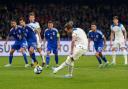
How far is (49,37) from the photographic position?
76.0 feet

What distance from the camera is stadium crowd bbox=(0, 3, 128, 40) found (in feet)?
132

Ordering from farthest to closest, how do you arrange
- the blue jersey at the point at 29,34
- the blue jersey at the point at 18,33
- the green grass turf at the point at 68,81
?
1. the blue jersey at the point at 18,33
2. the blue jersey at the point at 29,34
3. the green grass turf at the point at 68,81

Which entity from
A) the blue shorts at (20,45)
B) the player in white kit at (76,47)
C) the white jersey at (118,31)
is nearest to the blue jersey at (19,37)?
the blue shorts at (20,45)

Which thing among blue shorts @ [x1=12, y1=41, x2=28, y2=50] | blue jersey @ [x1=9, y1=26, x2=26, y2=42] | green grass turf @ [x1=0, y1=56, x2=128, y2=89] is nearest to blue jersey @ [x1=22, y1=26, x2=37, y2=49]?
blue jersey @ [x1=9, y1=26, x2=26, y2=42]

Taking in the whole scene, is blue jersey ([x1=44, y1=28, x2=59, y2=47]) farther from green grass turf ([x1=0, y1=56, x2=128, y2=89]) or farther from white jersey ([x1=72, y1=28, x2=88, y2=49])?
white jersey ([x1=72, y1=28, x2=88, y2=49])

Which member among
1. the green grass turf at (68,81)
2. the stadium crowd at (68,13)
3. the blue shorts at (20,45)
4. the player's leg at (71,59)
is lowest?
the green grass turf at (68,81)

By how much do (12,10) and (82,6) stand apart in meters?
6.29

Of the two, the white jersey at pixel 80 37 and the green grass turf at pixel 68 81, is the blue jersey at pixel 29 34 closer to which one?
the green grass turf at pixel 68 81

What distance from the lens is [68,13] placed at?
42.2 m

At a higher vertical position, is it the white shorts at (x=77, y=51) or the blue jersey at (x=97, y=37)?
the blue jersey at (x=97, y=37)

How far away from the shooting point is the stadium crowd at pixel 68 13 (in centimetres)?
4038

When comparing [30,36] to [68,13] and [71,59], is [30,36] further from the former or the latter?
[68,13]

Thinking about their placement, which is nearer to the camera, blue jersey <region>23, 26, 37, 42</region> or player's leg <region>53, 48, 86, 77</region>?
player's leg <region>53, 48, 86, 77</region>

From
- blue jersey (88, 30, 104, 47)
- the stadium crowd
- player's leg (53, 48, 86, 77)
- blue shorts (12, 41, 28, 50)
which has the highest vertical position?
the stadium crowd
